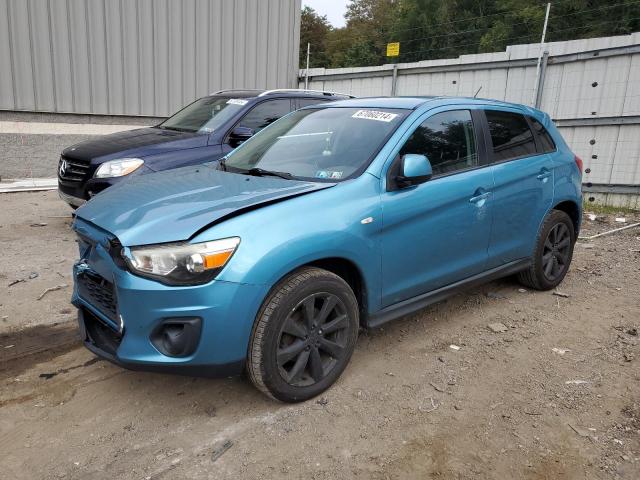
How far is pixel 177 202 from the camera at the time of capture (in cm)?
294

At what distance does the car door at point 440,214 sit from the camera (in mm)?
3289

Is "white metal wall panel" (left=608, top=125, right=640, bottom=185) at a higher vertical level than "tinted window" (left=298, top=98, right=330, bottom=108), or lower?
lower

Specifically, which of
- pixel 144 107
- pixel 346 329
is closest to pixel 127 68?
pixel 144 107

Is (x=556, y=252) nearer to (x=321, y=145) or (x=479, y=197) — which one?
(x=479, y=197)

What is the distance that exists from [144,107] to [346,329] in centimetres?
947

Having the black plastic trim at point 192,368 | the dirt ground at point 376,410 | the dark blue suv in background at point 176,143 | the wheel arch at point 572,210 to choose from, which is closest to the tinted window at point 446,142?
the dirt ground at point 376,410

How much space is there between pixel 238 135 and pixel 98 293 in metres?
3.72

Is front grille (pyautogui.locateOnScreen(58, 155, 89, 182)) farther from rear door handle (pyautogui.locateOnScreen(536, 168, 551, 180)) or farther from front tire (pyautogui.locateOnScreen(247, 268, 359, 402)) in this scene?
rear door handle (pyautogui.locateOnScreen(536, 168, 551, 180))

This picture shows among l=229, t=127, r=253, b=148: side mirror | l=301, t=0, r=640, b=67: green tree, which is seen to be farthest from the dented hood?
l=301, t=0, r=640, b=67: green tree

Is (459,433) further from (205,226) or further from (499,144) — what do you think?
(499,144)

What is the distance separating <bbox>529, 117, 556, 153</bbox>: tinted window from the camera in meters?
4.61

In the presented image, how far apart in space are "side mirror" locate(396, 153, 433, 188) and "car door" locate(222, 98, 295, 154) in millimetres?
3408

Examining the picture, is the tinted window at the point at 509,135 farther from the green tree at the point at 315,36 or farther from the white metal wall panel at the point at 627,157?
the green tree at the point at 315,36

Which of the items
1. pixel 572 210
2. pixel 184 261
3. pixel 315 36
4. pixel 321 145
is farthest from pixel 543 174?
pixel 315 36
